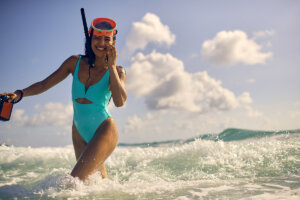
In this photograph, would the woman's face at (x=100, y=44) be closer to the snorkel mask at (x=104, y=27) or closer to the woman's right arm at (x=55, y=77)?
the snorkel mask at (x=104, y=27)

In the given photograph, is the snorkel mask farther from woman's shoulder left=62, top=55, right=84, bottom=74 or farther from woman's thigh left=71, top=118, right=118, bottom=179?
woman's thigh left=71, top=118, right=118, bottom=179

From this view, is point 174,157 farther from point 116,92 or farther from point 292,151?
point 116,92

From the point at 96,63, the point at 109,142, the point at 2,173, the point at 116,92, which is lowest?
the point at 2,173

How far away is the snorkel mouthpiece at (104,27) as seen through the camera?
3373 mm

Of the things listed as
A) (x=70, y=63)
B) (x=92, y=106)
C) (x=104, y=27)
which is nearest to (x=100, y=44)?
(x=104, y=27)

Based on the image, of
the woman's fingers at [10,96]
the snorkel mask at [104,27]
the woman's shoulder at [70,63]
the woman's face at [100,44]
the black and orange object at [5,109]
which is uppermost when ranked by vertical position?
the snorkel mask at [104,27]

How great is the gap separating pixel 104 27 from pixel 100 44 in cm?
25

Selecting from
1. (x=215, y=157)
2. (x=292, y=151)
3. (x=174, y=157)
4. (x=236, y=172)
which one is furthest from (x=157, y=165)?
(x=292, y=151)

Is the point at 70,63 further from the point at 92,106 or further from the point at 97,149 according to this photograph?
the point at 97,149

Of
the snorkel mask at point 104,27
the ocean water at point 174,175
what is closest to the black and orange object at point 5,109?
the ocean water at point 174,175

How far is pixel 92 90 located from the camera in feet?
10.9

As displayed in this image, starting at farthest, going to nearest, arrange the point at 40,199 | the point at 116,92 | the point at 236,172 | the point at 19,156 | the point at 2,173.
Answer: the point at 19,156 < the point at 2,173 < the point at 236,172 < the point at 116,92 < the point at 40,199

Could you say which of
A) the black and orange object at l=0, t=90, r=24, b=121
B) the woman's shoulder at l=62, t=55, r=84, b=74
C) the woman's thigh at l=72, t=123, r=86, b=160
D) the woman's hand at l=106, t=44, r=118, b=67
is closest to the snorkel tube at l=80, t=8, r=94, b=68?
the woman's shoulder at l=62, t=55, r=84, b=74

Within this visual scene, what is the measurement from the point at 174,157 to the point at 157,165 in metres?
0.76
